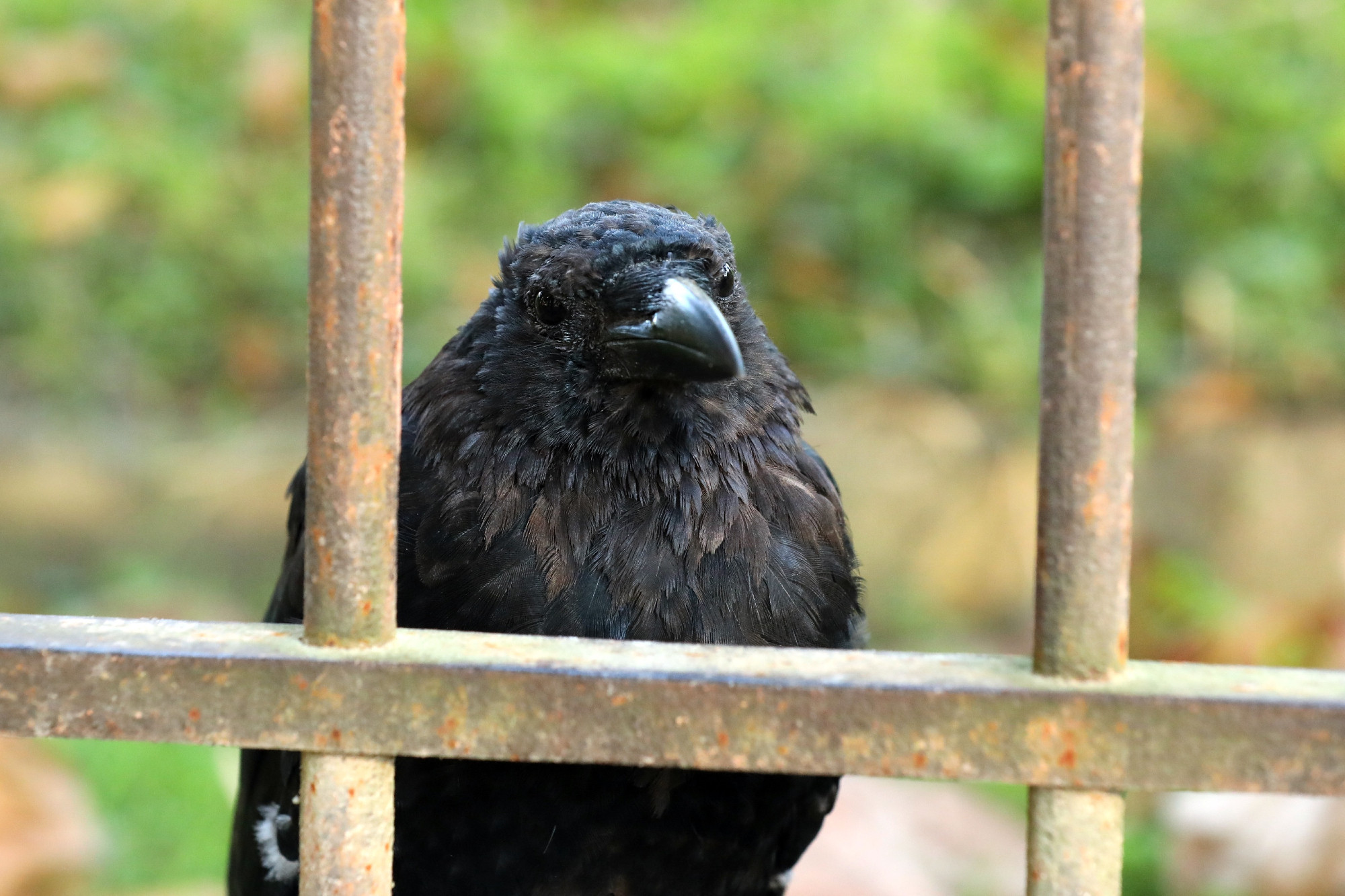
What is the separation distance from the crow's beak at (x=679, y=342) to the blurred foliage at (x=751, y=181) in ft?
9.02

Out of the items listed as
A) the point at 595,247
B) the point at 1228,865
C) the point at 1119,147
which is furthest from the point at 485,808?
the point at 1228,865

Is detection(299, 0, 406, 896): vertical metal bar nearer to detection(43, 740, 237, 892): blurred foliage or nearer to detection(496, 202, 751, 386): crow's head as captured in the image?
detection(496, 202, 751, 386): crow's head

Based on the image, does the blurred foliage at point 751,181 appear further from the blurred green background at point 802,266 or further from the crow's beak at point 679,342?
the crow's beak at point 679,342

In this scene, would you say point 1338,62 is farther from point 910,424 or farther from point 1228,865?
point 1228,865

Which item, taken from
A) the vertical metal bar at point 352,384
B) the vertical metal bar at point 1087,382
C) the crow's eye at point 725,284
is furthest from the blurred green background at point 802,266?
the vertical metal bar at point 1087,382

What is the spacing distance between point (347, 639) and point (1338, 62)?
4.76 m

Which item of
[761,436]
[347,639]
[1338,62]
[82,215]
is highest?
[1338,62]

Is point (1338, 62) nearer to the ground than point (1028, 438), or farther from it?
farther from it

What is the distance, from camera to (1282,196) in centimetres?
473

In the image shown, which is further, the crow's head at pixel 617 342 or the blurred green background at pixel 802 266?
the blurred green background at pixel 802 266

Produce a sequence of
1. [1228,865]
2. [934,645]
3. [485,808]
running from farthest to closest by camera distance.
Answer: [934,645] < [1228,865] < [485,808]

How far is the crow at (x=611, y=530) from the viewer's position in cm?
179

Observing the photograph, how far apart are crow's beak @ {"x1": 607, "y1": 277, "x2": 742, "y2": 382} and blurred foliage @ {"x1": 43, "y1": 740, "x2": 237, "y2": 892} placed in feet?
6.71

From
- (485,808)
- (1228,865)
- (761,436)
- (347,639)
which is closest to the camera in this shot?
(347,639)
